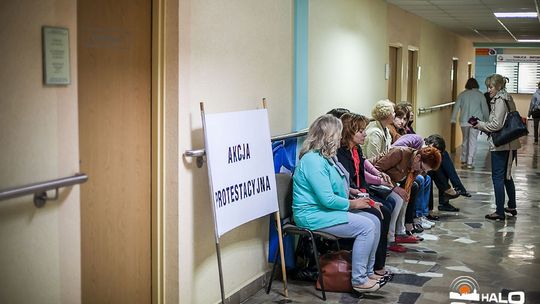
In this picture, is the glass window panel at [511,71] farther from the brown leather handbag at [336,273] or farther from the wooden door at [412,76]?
the brown leather handbag at [336,273]

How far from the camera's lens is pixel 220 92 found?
427 centimetres

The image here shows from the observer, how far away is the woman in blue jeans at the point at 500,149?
7414 millimetres

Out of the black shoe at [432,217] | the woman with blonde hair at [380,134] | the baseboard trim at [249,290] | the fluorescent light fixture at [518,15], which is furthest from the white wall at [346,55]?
the fluorescent light fixture at [518,15]

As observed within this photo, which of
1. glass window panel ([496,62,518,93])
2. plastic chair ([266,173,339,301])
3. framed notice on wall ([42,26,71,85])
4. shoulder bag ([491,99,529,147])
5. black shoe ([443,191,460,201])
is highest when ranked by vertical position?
glass window panel ([496,62,518,93])

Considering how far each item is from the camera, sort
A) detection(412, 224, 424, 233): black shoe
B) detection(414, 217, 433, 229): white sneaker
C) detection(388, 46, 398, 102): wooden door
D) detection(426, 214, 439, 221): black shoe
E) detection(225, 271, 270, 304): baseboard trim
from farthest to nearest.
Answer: detection(388, 46, 398, 102): wooden door
detection(426, 214, 439, 221): black shoe
detection(414, 217, 433, 229): white sneaker
detection(412, 224, 424, 233): black shoe
detection(225, 271, 270, 304): baseboard trim

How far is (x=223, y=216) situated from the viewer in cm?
403

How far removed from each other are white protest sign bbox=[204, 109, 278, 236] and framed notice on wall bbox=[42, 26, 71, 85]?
1.07 metres

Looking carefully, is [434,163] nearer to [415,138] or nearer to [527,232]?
[415,138]

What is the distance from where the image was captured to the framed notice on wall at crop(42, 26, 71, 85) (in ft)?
9.18

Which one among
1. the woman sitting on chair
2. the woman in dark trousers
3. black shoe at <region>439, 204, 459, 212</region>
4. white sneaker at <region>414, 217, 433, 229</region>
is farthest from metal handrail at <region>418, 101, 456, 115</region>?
the woman sitting on chair

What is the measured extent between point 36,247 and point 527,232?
5.64 metres

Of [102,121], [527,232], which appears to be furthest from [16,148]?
[527,232]

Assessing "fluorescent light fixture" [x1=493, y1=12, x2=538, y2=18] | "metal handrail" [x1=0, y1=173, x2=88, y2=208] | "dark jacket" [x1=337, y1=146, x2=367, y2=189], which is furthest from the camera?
"fluorescent light fixture" [x1=493, y1=12, x2=538, y2=18]

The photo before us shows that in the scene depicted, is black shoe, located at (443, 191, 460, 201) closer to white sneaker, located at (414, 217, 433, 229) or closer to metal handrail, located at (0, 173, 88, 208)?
white sneaker, located at (414, 217, 433, 229)
